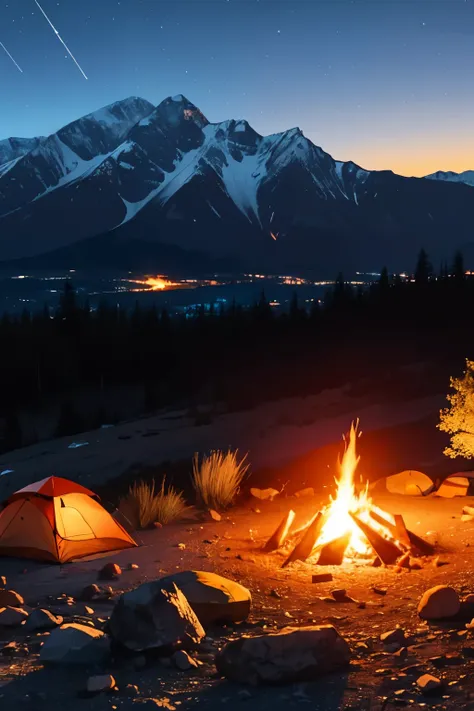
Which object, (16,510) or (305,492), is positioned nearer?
(16,510)

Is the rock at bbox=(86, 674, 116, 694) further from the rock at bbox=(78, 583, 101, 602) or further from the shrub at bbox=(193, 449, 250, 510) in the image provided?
the shrub at bbox=(193, 449, 250, 510)

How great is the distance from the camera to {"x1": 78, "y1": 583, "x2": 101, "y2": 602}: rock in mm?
8133

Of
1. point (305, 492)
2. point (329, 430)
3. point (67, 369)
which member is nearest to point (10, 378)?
point (67, 369)

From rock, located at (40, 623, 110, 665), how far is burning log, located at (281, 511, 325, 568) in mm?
3799

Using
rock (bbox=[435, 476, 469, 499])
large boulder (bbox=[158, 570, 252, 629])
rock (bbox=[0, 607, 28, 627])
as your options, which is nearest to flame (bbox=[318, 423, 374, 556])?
large boulder (bbox=[158, 570, 252, 629])

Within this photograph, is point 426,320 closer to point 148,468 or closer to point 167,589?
point 148,468

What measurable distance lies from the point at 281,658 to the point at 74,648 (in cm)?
162

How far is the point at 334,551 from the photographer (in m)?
9.73

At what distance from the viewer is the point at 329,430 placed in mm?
26172

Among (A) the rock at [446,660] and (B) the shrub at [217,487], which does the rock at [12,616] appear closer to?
(A) the rock at [446,660]

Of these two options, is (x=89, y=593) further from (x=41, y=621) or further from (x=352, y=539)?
(x=352, y=539)

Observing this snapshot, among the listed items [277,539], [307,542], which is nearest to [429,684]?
[307,542]

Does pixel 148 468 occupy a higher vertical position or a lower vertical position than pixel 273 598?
lower

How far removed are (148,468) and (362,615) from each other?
14.6 m
